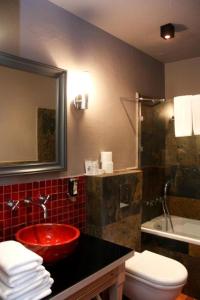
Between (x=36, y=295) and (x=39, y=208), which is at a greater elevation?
(x=39, y=208)

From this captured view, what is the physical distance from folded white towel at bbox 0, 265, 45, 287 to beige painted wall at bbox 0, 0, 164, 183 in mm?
977

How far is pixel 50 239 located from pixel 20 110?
0.88 m

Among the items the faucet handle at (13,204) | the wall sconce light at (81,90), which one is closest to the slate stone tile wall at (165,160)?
the wall sconce light at (81,90)

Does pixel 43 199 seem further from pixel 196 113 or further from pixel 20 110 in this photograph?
pixel 196 113

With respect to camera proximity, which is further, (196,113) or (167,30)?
(196,113)

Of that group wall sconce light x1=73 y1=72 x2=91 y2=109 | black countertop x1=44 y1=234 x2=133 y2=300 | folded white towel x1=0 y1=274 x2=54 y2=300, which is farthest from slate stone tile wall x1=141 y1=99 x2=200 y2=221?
folded white towel x1=0 y1=274 x2=54 y2=300

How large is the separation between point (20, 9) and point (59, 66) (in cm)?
45

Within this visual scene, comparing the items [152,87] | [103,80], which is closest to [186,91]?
[152,87]

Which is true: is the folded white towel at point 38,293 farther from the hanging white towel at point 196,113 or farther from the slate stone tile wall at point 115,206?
the hanging white towel at point 196,113

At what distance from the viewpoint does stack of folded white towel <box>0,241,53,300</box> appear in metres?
1.12

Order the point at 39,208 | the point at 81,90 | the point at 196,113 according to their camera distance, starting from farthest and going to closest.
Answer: the point at 196,113
the point at 81,90
the point at 39,208

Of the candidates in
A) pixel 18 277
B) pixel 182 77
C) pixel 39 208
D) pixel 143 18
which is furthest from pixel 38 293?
pixel 182 77

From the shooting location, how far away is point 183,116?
2.73 metres

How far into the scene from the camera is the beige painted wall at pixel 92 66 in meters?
1.83
